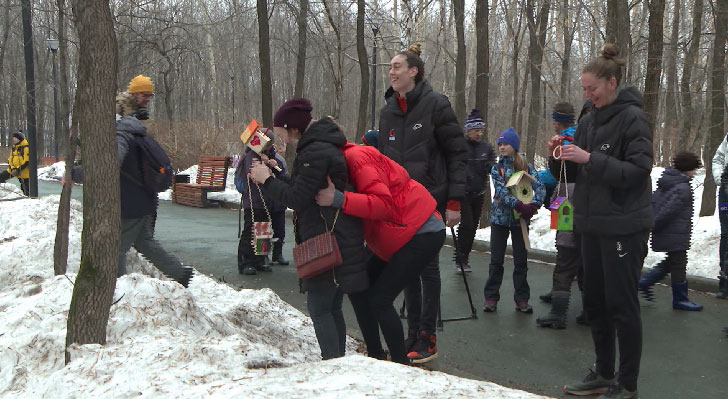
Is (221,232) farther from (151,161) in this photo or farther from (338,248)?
(338,248)

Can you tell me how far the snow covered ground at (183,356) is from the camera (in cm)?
331

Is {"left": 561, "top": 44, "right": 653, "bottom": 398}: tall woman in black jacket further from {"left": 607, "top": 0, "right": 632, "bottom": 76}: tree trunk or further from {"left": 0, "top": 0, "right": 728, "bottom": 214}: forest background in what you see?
{"left": 607, "top": 0, "right": 632, "bottom": 76}: tree trunk

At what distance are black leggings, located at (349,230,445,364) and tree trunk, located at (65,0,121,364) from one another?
149 cm

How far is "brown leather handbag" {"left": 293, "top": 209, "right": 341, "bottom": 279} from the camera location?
13.1ft

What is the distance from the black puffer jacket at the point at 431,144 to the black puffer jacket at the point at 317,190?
1.16m

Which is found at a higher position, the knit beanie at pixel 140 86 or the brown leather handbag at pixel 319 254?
the knit beanie at pixel 140 86

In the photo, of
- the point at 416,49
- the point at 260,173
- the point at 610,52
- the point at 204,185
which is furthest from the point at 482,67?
the point at 260,173

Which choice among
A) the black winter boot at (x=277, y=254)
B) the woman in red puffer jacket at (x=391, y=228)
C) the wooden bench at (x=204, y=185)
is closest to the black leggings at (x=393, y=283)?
the woman in red puffer jacket at (x=391, y=228)

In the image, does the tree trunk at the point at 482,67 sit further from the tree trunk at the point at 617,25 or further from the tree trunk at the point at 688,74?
the tree trunk at the point at 688,74

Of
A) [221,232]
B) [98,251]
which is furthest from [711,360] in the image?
[221,232]

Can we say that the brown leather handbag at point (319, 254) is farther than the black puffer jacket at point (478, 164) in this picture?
No

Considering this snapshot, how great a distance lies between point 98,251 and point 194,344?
802 mm

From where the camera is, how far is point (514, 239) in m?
7.00

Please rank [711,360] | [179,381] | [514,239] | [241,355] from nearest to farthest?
1. [179,381]
2. [241,355]
3. [711,360]
4. [514,239]
